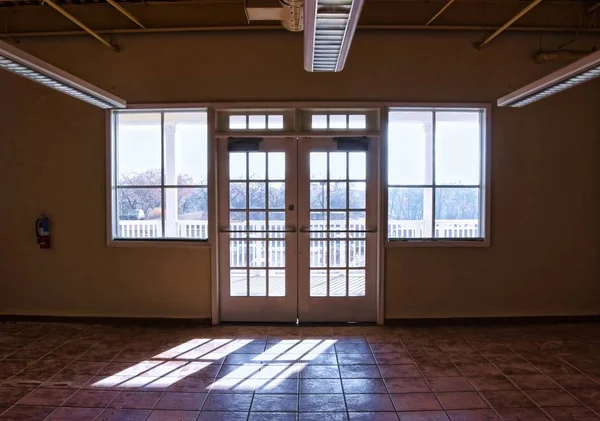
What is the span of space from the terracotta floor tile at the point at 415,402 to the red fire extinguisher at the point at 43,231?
401 centimetres

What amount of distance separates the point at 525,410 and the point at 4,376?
12.7 ft

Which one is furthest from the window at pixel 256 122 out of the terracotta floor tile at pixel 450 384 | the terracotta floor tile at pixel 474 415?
the terracotta floor tile at pixel 474 415

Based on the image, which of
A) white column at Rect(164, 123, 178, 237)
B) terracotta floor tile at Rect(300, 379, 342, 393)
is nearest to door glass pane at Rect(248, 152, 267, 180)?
white column at Rect(164, 123, 178, 237)

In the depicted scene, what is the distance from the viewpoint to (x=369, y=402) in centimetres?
293

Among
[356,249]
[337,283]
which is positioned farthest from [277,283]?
[356,249]

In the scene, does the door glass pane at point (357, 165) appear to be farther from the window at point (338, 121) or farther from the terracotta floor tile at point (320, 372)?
the terracotta floor tile at point (320, 372)

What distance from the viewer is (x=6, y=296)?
484cm

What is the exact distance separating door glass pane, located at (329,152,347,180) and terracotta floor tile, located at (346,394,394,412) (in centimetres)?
238

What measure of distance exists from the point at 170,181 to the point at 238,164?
81 cm

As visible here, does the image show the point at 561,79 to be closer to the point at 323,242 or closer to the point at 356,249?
the point at 356,249

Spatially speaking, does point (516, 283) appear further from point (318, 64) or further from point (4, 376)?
point (4, 376)

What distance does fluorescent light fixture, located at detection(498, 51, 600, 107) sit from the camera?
2939 mm

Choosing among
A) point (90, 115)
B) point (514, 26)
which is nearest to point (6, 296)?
point (90, 115)

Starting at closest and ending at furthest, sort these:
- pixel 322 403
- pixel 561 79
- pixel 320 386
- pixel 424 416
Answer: pixel 424 416 < pixel 322 403 < pixel 320 386 < pixel 561 79
